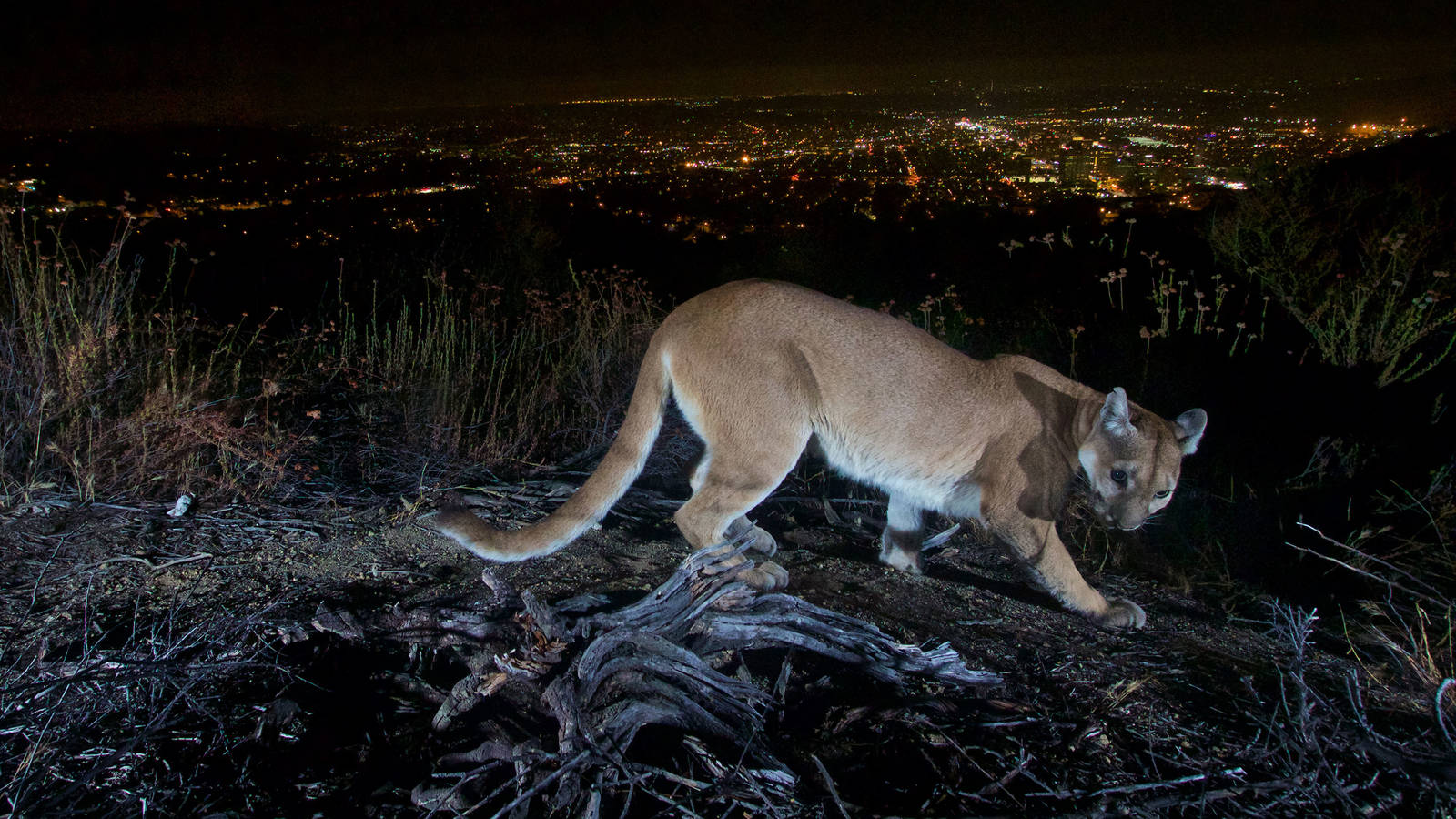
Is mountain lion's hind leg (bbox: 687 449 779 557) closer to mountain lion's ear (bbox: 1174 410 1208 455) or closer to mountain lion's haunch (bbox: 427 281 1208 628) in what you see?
mountain lion's haunch (bbox: 427 281 1208 628)

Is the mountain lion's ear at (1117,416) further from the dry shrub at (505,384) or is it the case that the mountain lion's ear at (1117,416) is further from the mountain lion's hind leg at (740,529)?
the dry shrub at (505,384)

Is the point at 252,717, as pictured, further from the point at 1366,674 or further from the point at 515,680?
the point at 1366,674

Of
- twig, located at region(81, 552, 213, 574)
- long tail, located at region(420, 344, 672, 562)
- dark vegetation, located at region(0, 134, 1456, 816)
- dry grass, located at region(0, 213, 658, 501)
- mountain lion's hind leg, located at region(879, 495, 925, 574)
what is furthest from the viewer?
mountain lion's hind leg, located at region(879, 495, 925, 574)

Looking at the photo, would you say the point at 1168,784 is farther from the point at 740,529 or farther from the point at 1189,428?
the point at 740,529

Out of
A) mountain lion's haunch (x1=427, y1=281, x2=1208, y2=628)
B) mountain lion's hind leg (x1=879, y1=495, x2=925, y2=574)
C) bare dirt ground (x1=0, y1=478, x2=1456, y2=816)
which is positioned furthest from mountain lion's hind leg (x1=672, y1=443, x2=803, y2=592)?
mountain lion's hind leg (x1=879, y1=495, x2=925, y2=574)

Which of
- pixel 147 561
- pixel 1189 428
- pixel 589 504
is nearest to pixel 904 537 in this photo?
pixel 1189 428

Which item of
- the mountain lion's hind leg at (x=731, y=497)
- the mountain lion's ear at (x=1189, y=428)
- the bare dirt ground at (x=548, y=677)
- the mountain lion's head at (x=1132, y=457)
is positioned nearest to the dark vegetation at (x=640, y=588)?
the bare dirt ground at (x=548, y=677)
